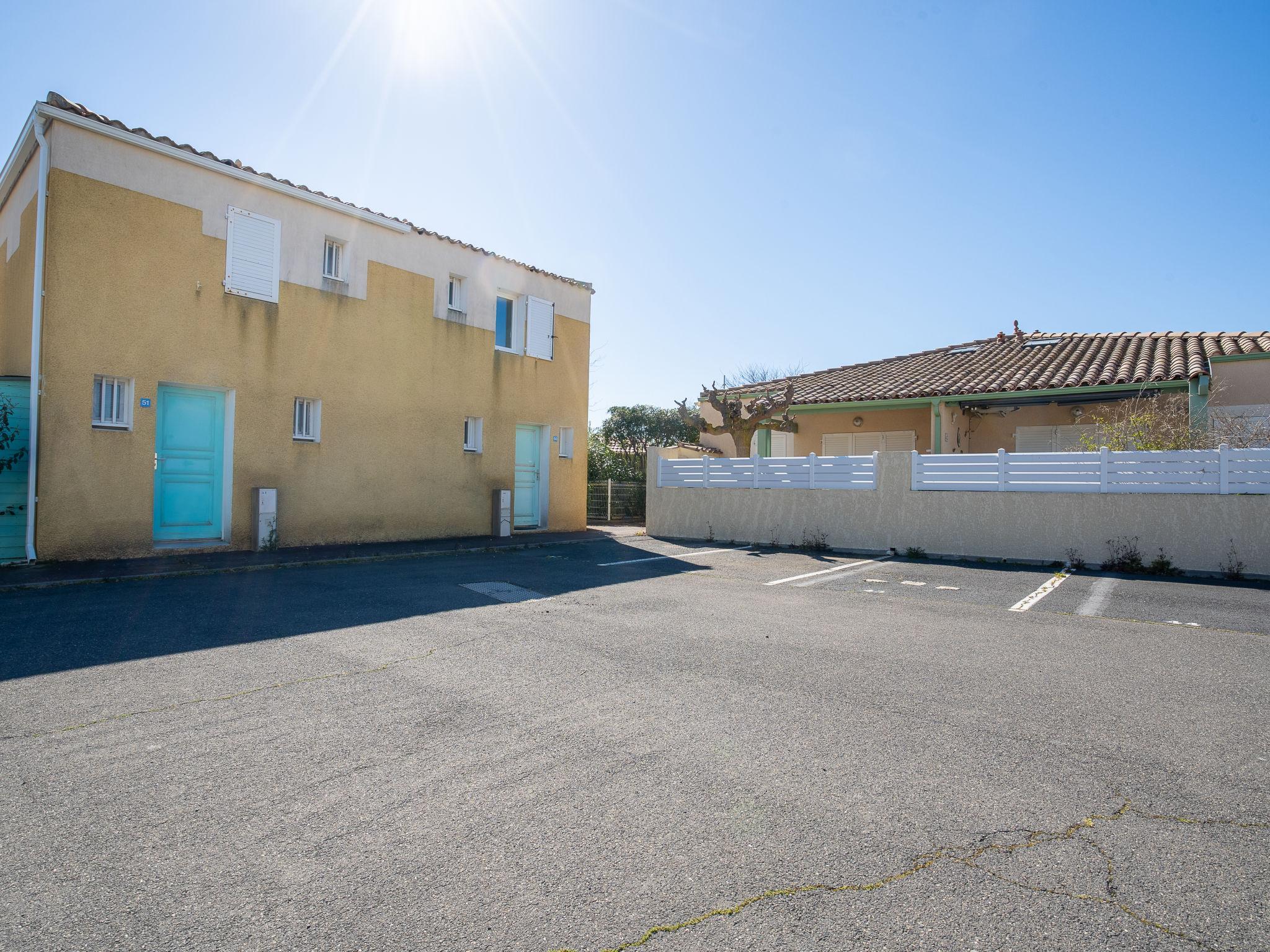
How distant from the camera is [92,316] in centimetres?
940

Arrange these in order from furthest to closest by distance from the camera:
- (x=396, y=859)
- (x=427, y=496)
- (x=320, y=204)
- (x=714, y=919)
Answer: (x=427, y=496) → (x=320, y=204) → (x=396, y=859) → (x=714, y=919)

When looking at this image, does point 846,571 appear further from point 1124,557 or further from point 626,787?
point 626,787

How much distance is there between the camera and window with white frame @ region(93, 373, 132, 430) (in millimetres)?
9562

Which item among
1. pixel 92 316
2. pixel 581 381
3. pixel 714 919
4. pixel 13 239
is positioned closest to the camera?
pixel 714 919

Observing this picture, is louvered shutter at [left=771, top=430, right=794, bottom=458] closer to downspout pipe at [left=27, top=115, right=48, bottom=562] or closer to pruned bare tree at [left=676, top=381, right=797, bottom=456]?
pruned bare tree at [left=676, top=381, right=797, bottom=456]

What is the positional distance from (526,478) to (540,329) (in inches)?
122

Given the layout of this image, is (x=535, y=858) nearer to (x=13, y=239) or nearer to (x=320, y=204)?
(x=320, y=204)

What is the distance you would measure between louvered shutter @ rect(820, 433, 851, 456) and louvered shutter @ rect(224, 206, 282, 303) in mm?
12464

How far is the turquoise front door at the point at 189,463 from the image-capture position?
10312mm

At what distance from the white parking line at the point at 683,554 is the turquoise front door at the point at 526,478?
411cm

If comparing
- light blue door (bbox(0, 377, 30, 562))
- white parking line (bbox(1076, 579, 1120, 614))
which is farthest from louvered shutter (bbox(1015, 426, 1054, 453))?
light blue door (bbox(0, 377, 30, 562))

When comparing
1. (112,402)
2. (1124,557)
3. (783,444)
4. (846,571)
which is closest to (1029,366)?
(783,444)

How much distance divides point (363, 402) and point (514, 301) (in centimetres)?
424

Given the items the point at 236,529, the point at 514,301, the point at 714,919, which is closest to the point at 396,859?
the point at 714,919
